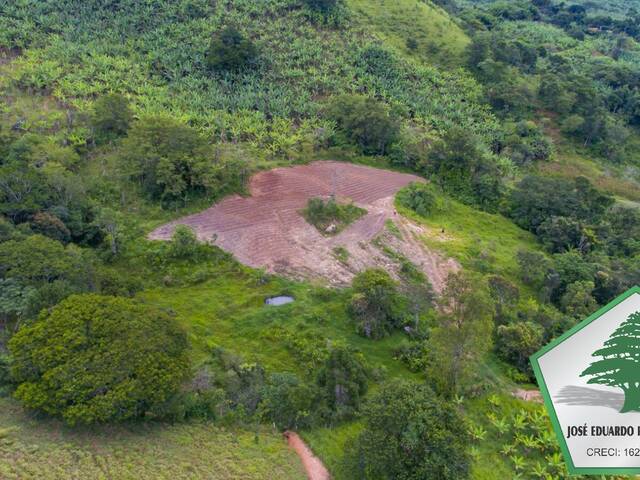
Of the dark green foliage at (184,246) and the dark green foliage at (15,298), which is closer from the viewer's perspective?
the dark green foliage at (15,298)

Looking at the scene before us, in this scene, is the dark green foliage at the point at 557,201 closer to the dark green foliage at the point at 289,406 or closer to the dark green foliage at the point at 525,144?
the dark green foliage at the point at 525,144

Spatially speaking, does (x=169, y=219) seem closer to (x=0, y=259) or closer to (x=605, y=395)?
(x=0, y=259)

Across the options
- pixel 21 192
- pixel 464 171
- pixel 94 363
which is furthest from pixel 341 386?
pixel 464 171

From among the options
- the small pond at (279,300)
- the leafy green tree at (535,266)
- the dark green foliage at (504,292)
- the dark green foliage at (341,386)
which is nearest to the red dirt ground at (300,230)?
the small pond at (279,300)

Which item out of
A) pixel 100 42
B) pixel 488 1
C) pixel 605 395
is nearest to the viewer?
pixel 605 395

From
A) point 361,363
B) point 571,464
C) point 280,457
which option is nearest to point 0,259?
point 280,457

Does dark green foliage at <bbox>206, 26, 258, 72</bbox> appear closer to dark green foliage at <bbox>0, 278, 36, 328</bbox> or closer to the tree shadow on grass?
dark green foliage at <bbox>0, 278, 36, 328</bbox>
